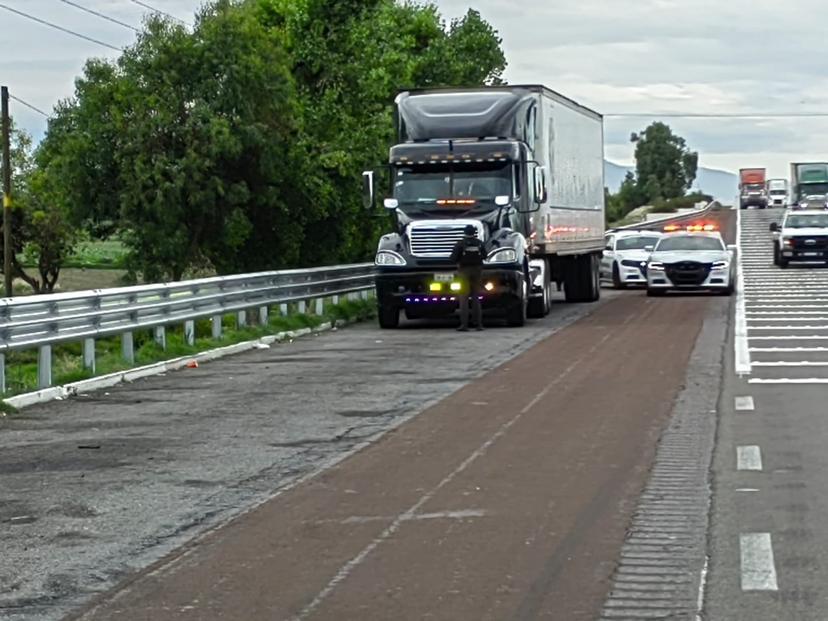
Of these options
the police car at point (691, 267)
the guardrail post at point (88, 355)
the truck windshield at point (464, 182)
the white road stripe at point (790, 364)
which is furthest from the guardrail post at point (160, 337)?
the police car at point (691, 267)

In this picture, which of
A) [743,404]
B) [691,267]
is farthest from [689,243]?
[743,404]

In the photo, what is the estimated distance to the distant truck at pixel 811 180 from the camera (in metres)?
90.2

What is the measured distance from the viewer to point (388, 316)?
28.6m

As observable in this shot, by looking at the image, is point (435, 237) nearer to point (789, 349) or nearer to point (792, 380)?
point (789, 349)

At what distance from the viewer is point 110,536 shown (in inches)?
367

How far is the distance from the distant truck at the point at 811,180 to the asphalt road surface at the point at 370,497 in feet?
239

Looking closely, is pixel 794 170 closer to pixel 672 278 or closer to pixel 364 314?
pixel 672 278

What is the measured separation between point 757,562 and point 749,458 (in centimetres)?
378

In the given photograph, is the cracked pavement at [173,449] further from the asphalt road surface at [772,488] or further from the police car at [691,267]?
the police car at [691,267]

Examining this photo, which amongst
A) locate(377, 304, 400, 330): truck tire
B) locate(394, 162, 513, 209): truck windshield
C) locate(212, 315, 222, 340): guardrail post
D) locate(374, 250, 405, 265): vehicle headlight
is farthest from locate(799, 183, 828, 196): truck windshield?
locate(212, 315, 222, 340): guardrail post

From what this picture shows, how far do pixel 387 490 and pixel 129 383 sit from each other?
8756 millimetres

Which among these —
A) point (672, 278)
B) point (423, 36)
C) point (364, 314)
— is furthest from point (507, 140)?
point (423, 36)

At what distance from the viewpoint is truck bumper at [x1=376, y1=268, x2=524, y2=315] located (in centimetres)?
2797

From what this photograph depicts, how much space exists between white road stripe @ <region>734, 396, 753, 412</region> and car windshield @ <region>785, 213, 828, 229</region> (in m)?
37.1
